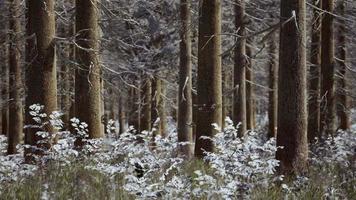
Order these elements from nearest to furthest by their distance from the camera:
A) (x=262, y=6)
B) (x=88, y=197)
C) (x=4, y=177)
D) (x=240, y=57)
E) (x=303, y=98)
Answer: (x=88, y=197), (x=4, y=177), (x=303, y=98), (x=240, y=57), (x=262, y=6)

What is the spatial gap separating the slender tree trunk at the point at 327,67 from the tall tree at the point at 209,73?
5.20 metres

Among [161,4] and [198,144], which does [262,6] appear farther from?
[198,144]

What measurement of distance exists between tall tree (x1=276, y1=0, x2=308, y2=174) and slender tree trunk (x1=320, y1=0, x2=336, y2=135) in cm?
682

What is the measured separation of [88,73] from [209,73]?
2.57 meters

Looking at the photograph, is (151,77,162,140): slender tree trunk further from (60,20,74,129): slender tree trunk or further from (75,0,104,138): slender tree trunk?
(75,0,104,138): slender tree trunk

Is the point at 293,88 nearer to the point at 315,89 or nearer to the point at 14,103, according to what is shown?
the point at 315,89

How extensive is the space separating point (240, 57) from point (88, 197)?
12.1 m

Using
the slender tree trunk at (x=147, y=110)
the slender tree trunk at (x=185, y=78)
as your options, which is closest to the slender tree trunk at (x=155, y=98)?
the slender tree trunk at (x=147, y=110)

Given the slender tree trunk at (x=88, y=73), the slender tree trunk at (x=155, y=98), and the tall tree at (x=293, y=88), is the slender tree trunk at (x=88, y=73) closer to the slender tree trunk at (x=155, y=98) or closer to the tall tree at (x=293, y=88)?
the tall tree at (x=293, y=88)

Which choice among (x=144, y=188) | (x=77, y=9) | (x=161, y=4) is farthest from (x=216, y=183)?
(x=161, y=4)

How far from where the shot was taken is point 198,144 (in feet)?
35.2

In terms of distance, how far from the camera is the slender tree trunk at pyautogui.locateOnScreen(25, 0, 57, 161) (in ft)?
29.1

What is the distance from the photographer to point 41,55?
8.86 metres

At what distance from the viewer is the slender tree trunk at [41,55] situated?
349 inches
